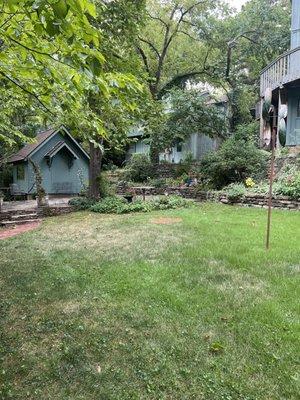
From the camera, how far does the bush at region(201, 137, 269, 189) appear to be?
15.2 metres

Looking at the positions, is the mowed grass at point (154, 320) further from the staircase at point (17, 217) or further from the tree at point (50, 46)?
the staircase at point (17, 217)

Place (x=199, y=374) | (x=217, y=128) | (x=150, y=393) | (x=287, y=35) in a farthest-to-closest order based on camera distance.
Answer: (x=287, y=35)
(x=217, y=128)
(x=199, y=374)
(x=150, y=393)

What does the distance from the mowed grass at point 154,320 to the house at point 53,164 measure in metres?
14.1

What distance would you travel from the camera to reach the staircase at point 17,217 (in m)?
13.2

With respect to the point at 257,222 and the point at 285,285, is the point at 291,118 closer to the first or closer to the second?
the point at 257,222

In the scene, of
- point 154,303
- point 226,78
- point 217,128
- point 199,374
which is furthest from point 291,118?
point 199,374

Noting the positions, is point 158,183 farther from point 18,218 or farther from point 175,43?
point 175,43

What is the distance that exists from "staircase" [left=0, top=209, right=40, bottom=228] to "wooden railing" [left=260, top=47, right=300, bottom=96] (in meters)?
11.7

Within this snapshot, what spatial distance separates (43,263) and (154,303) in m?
3.07

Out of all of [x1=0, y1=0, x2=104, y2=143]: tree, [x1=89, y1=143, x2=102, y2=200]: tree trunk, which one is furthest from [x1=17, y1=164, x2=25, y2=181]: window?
[x1=0, y1=0, x2=104, y2=143]: tree

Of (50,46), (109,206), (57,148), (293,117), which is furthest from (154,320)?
(57,148)

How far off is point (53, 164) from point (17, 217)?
8712 millimetres

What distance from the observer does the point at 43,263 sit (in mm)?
6723

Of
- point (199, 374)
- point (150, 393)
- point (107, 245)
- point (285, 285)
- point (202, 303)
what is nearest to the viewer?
point (150, 393)
